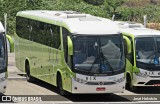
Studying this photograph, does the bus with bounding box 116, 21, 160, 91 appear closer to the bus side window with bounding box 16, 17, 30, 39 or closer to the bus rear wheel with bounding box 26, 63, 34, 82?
the bus rear wheel with bounding box 26, 63, 34, 82

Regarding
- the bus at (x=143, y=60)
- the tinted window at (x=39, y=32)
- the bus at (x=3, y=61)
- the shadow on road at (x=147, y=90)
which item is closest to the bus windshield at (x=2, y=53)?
the bus at (x=3, y=61)

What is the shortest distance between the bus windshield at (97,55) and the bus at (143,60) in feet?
6.94

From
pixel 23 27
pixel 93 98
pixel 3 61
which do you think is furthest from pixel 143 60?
pixel 23 27

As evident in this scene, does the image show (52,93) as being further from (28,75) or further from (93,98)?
(28,75)

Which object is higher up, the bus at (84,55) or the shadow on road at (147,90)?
the bus at (84,55)

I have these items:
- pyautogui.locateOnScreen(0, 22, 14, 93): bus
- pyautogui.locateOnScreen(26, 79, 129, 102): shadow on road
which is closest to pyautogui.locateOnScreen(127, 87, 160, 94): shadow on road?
pyautogui.locateOnScreen(26, 79, 129, 102): shadow on road

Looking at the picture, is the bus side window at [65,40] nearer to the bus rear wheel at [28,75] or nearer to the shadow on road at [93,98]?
the shadow on road at [93,98]

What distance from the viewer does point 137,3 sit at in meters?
70.8

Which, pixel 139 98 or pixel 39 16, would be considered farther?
pixel 39 16

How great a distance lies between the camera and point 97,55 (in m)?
18.7

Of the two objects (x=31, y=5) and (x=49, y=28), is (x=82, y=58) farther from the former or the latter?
(x=31, y=5)

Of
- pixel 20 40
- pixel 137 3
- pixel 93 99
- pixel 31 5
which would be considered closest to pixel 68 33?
pixel 93 99

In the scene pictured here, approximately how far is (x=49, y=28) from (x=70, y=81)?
3440mm

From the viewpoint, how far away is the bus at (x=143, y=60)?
2098 centimetres
